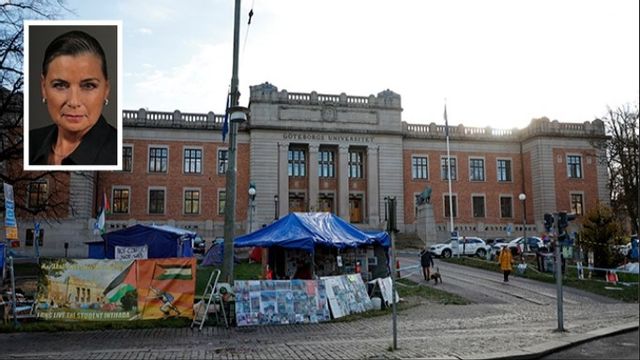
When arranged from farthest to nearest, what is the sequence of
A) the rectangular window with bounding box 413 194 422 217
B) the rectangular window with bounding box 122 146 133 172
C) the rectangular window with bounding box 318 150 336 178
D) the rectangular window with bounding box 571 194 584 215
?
1. the rectangular window with bounding box 571 194 584 215
2. the rectangular window with bounding box 318 150 336 178
3. the rectangular window with bounding box 413 194 422 217
4. the rectangular window with bounding box 122 146 133 172

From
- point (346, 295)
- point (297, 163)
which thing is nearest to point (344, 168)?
point (297, 163)

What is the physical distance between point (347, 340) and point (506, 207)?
43.2 metres

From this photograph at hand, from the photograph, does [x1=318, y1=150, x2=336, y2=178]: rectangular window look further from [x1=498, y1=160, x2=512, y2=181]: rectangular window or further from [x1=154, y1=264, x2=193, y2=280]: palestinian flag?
[x1=154, y1=264, x2=193, y2=280]: palestinian flag

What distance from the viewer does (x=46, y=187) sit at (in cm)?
4309

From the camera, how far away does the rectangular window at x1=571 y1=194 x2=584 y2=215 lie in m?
49.7

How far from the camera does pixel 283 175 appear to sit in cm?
4691

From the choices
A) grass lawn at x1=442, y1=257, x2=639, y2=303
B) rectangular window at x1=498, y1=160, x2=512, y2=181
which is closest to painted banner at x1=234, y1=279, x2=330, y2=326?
grass lawn at x1=442, y1=257, x2=639, y2=303

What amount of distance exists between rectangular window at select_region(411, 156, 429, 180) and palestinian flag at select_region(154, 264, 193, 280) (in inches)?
1494

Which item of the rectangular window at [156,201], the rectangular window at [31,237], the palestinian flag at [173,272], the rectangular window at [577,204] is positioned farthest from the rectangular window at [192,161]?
the rectangular window at [577,204]

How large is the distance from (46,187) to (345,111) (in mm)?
25998

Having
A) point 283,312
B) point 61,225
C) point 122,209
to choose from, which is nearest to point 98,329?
point 283,312

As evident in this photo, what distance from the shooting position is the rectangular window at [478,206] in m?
50.6

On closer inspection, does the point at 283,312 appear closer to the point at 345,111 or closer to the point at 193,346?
the point at 193,346

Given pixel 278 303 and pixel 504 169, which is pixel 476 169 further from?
pixel 278 303
